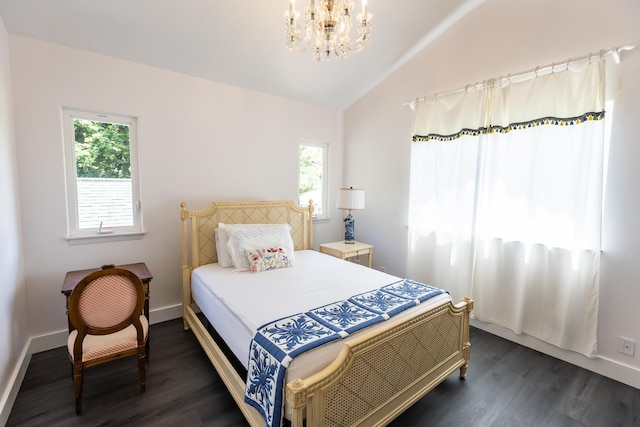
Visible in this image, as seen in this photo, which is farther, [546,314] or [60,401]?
[546,314]

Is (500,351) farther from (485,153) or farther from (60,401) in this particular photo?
(60,401)

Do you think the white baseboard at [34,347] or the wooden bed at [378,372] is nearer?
the wooden bed at [378,372]

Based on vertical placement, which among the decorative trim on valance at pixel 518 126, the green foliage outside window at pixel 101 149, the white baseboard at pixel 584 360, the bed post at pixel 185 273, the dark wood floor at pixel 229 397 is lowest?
the dark wood floor at pixel 229 397

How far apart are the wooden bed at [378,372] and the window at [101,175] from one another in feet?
3.82

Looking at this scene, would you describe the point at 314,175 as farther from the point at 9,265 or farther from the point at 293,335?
the point at 9,265

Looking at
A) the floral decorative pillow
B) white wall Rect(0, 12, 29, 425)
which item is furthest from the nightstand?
white wall Rect(0, 12, 29, 425)

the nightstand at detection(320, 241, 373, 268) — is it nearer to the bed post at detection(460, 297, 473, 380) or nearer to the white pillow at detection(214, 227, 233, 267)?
the white pillow at detection(214, 227, 233, 267)

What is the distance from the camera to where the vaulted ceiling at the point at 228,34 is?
2193 mm

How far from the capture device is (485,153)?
111 inches

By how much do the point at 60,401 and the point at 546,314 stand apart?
3.72 metres

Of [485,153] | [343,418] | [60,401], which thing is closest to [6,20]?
[60,401]

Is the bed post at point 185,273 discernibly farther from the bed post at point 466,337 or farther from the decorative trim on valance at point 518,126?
the decorative trim on valance at point 518,126

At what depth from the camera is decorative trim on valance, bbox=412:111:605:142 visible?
2215mm

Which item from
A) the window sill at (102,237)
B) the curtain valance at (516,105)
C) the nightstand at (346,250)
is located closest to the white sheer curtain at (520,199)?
the curtain valance at (516,105)
